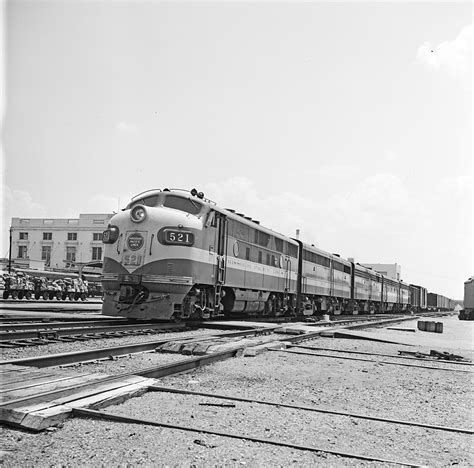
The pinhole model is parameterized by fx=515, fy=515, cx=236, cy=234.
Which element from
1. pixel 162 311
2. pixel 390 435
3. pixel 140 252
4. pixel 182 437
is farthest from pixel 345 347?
pixel 182 437

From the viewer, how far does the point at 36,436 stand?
3.84 metres

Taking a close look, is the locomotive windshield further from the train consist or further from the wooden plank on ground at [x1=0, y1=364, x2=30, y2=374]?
the wooden plank on ground at [x1=0, y1=364, x2=30, y2=374]

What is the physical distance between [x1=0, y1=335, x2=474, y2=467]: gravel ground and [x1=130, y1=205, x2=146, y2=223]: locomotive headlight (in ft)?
22.2

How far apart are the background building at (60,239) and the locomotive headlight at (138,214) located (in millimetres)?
69084

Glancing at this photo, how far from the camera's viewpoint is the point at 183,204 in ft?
46.0

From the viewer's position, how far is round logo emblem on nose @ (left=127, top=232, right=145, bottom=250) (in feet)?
43.1

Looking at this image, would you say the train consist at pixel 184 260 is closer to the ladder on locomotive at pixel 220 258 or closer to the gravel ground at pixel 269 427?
the ladder on locomotive at pixel 220 258

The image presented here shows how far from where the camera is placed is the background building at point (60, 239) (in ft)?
266

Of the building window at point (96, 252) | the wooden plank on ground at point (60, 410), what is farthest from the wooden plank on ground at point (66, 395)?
the building window at point (96, 252)

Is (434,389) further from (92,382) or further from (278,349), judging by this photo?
(92,382)

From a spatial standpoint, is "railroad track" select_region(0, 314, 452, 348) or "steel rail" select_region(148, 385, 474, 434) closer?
"steel rail" select_region(148, 385, 474, 434)

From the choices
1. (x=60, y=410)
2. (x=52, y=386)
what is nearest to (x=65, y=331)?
(x=52, y=386)

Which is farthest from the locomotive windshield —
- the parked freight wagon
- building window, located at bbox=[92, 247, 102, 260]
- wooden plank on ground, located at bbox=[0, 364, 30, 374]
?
the parked freight wagon

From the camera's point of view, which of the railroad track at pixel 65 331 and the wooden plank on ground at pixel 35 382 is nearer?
the wooden plank on ground at pixel 35 382
